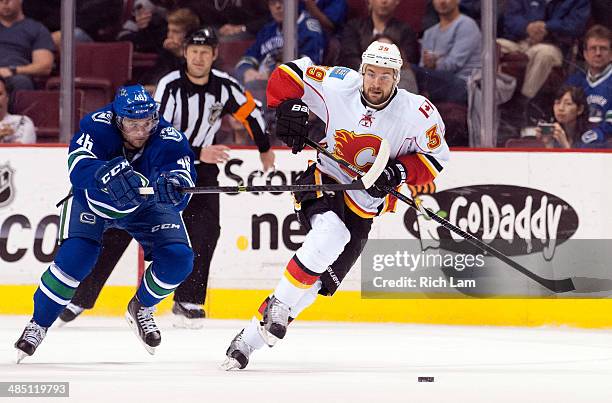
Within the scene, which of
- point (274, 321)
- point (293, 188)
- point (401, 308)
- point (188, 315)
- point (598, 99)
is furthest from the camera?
point (598, 99)

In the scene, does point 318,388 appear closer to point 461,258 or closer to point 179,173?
point 179,173

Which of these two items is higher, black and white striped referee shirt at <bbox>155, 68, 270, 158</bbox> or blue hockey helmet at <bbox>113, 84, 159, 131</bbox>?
blue hockey helmet at <bbox>113, 84, 159, 131</bbox>

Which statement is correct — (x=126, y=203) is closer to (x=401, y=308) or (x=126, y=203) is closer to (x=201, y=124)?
(x=201, y=124)

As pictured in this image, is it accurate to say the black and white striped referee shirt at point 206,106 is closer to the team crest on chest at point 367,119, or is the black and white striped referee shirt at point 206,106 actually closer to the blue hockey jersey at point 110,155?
the blue hockey jersey at point 110,155

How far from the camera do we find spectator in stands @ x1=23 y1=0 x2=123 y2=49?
730 cm

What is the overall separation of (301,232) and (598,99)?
175 cm

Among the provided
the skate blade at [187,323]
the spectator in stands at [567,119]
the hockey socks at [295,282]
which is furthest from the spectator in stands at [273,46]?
the hockey socks at [295,282]

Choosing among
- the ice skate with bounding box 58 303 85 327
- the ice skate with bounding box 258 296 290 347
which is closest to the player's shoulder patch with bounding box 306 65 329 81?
the ice skate with bounding box 258 296 290 347

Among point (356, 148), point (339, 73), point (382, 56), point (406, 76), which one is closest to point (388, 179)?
point (356, 148)

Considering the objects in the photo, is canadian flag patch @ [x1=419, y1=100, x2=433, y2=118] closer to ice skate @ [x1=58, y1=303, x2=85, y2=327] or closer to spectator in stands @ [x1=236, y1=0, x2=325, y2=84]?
spectator in stands @ [x1=236, y1=0, x2=325, y2=84]

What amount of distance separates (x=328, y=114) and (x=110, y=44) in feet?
8.74

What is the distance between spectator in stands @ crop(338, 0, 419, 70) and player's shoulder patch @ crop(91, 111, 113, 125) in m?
2.41

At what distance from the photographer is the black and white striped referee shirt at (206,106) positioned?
6836 mm

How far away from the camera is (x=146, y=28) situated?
7426mm
